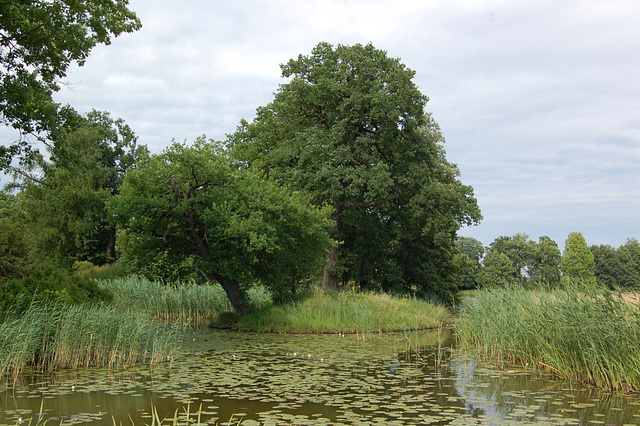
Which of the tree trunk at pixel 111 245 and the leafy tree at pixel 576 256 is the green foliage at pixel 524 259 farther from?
the tree trunk at pixel 111 245

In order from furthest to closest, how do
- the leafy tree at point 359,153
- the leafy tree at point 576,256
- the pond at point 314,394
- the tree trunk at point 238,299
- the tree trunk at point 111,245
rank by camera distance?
the leafy tree at point 576,256
the tree trunk at point 111,245
the leafy tree at point 359,153
the tree trunk at point 238,299
the pond at point 314,394

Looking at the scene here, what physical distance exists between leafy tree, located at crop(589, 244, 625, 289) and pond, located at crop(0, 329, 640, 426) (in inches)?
3308

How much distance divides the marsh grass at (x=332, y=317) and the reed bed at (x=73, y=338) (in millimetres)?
7081

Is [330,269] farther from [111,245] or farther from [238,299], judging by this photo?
[111,245]

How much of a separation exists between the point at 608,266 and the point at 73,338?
9509 centimetres

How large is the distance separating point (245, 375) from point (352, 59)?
21.0 metres

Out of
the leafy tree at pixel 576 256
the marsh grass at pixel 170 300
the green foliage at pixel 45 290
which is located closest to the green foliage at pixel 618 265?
the leafy tree at pixel 576 256

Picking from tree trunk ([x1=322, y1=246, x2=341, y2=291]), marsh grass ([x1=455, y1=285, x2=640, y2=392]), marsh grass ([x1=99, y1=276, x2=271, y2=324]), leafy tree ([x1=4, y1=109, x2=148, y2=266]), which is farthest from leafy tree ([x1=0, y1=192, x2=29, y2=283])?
leafy tree ([x1=4, y1=109, x2=148, y2=266])

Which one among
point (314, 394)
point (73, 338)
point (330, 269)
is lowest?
point (314, 394)

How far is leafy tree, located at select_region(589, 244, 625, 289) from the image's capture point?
85562mm

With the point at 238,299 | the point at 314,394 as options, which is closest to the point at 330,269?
the point at 238,299

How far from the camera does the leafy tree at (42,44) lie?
1342 centimetres

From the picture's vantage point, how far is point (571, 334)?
981 cm

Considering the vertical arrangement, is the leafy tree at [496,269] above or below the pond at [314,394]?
above
